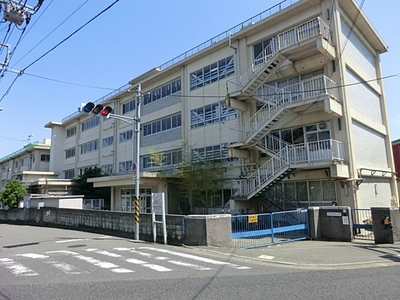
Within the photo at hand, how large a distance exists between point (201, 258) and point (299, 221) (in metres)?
6.05

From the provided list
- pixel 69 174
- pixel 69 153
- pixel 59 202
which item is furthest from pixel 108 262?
pixel 69 153

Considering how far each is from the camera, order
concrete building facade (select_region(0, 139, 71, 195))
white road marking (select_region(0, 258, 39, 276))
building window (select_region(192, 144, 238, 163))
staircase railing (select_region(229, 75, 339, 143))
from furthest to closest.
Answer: concrete building facade (select_region(0, 139, 71, 195)) < building window (select_region(192, 144, 238, 163)) < staircase railing (select_region(229, 75, 339, 143)) < white road marking (select_region(0, 258, 39, 276))

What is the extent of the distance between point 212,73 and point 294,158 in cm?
1097

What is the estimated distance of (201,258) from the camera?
874 centimetres

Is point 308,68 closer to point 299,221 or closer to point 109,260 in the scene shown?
point 299,221

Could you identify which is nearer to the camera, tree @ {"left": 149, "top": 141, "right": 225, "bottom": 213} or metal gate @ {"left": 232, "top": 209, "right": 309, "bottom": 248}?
metal gate @ {"left": 232, "top": 209, "right": 309, "bottom": 248}

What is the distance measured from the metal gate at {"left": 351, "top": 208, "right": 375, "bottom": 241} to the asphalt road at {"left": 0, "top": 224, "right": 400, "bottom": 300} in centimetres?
521

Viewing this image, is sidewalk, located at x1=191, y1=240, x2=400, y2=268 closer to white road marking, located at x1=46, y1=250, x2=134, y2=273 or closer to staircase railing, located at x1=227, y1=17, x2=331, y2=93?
white road marking, located at x1=46, y1=250, x2=134, y2=273

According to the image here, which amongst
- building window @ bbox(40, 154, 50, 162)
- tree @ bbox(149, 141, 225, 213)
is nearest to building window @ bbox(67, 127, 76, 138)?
building window @ bbox(40, 154, 50, 162)

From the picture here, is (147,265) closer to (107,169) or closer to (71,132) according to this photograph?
(107,169)

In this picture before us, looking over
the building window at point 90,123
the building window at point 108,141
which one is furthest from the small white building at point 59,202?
the building window at point 90,123

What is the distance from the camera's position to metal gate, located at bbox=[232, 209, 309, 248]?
36.9 feet

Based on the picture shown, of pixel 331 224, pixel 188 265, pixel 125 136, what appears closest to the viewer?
pixel 188 265

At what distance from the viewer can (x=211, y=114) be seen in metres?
23.0
